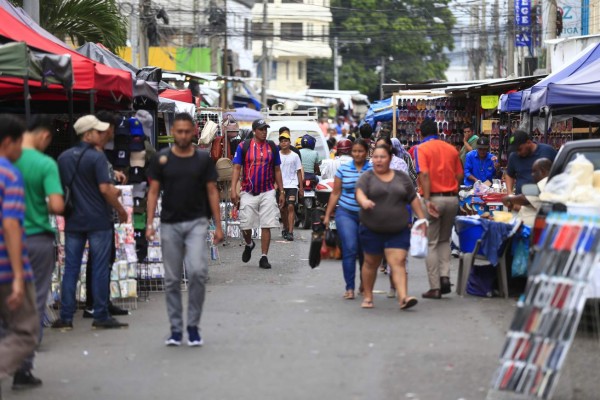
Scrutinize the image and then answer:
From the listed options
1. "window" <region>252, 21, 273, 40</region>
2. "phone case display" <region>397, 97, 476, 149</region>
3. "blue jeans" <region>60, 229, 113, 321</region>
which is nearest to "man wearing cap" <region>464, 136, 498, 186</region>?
"phone case display" <region>397, 97, 476, 149</region>

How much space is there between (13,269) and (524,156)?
27.0 ft

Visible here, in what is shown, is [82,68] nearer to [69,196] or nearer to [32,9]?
[69,196]

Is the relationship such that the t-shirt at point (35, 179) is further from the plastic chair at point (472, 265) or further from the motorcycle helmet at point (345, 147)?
the motorcycle helmet at point (345, 147)

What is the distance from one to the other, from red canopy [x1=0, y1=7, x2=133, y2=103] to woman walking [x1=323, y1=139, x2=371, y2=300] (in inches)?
113

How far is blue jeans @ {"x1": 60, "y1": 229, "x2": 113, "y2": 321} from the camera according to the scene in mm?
10086

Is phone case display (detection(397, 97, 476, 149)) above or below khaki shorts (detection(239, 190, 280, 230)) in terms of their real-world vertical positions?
above

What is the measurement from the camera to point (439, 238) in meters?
12.4

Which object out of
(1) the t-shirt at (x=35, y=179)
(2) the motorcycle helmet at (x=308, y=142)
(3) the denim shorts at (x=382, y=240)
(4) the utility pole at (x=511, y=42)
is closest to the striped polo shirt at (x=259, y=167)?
(3) the denim shorts at (x=382, y=240)

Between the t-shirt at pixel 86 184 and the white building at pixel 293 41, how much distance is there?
7448cm

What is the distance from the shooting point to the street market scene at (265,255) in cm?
716

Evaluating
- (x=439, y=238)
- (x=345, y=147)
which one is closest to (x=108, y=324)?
(x=439, y=238)

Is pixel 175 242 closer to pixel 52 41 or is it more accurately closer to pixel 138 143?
A: pixel 138 143

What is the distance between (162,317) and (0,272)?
4344 millimetres

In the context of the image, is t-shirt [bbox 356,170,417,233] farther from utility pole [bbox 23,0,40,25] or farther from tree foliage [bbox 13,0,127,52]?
tree foliage [bbox 13,0,127,52]
